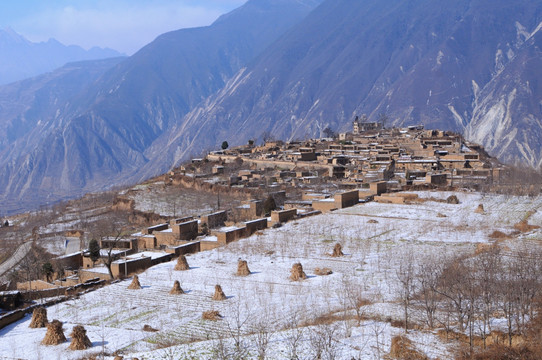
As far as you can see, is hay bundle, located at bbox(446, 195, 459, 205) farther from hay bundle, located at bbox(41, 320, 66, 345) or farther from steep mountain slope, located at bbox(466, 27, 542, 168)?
steep mountain slope, located at bbox(466, 27, 542, 168)

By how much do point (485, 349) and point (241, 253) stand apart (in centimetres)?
1485

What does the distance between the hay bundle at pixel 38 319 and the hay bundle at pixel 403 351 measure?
1073cm

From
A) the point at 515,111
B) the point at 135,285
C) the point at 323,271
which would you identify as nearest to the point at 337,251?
the point at 323,271

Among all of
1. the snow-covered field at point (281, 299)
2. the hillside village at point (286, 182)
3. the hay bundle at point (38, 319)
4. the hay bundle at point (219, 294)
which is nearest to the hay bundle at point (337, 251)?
the snow-covered field at point (281, 299)

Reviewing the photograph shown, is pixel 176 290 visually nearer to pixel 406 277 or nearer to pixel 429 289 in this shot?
pixel 406 277

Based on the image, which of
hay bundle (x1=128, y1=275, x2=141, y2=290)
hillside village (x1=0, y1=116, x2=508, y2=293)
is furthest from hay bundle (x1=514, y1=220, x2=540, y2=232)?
hay bundle (x1=128, y1=275, x2=141, y2=290)

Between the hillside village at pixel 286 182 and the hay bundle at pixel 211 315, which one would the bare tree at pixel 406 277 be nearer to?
the hay bundle at pixel 211 315

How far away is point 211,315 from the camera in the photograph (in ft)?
64.0

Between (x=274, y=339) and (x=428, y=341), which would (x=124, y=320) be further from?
(x=428, y=341)

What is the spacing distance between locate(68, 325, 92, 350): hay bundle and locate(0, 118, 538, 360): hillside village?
13.6 feet

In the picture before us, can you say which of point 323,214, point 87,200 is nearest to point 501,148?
point 87,200

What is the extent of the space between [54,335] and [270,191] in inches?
1304

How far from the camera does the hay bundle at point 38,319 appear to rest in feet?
66.0

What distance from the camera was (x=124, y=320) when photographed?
20.1 meters
